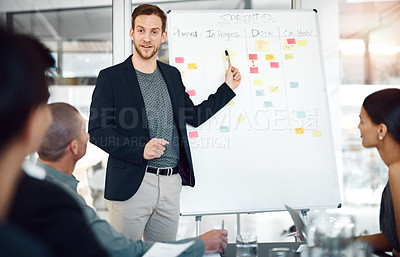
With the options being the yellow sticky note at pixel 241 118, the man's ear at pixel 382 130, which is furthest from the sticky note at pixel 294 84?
the man's ear at pixel 382 130

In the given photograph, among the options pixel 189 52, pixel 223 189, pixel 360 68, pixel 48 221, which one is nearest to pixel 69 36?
pixel 189 52

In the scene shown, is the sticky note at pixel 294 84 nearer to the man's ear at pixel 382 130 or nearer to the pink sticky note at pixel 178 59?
the pink sticky note at pixel 178 59

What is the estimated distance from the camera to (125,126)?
245 centimetres

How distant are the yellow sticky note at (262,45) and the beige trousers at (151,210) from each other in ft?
3.66

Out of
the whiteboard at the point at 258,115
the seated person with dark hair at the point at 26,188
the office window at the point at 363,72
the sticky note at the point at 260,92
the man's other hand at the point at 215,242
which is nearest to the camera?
the seated person with dark hair at the point at 26,188

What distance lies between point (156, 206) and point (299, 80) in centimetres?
136

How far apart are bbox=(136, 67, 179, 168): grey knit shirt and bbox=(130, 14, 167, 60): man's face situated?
132 millimetres

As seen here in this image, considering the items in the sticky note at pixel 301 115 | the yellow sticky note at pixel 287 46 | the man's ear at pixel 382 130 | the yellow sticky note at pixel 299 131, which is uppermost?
the yellow sticky note at pixel 287 46

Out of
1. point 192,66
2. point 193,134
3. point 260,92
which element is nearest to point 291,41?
point 260,92

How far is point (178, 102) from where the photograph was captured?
260 cm

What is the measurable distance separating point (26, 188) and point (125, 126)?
171 cm

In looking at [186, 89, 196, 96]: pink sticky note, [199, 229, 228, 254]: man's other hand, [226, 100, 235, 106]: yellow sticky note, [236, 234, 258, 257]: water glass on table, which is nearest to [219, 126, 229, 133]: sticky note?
[226, 100, 235, 106]: yellow sticky note

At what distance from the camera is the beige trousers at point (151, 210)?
242cm

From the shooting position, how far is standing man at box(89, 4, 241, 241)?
240cm
